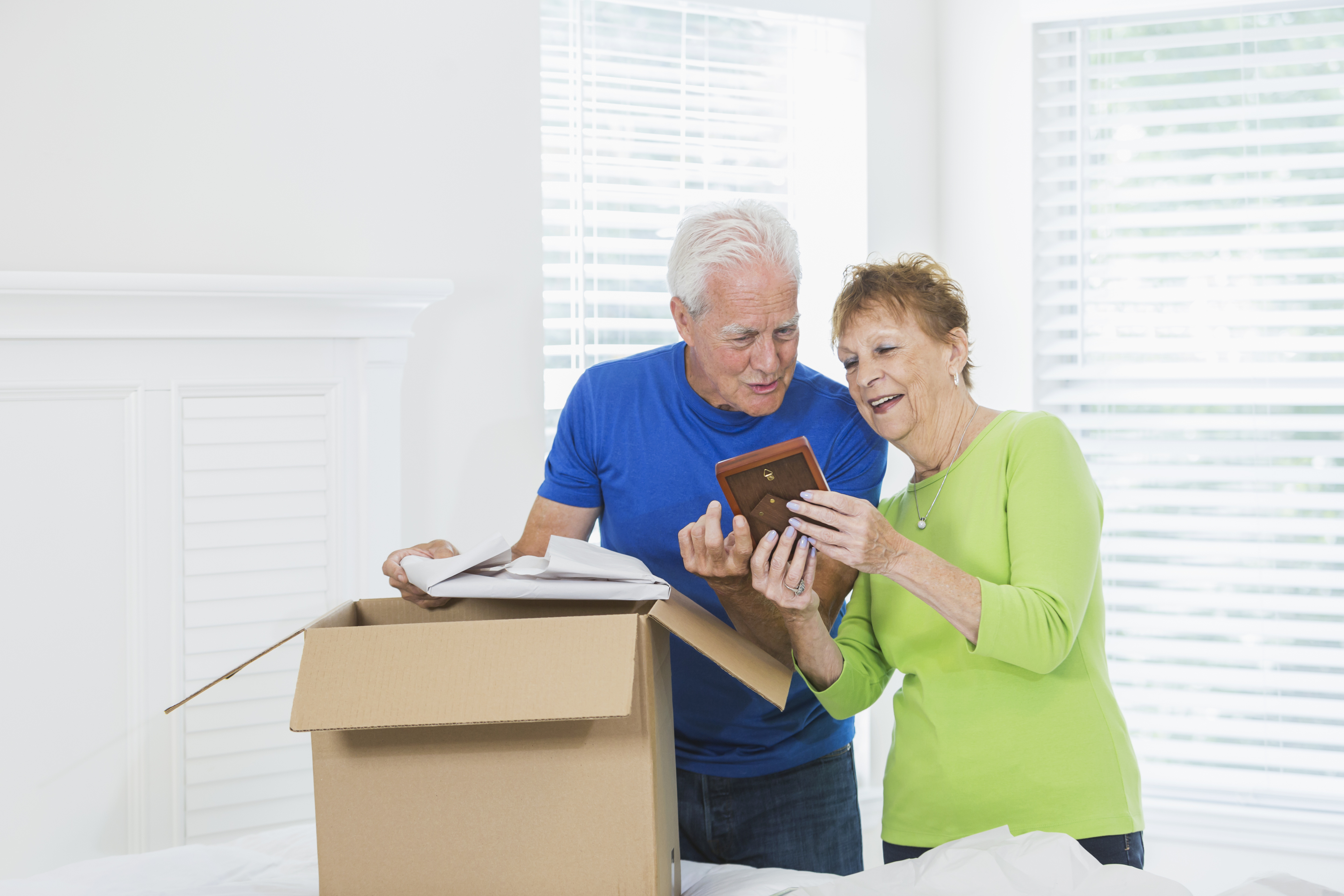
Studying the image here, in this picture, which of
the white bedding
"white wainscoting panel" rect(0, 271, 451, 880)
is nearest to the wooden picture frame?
the white bedding

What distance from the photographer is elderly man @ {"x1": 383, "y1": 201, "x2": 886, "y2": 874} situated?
4.35ft

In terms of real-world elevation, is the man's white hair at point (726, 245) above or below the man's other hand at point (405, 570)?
above

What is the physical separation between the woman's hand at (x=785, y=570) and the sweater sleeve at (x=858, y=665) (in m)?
0.13

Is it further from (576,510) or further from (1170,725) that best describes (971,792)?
(1170,725)

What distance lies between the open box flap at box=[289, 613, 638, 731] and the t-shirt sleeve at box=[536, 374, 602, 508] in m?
0.55

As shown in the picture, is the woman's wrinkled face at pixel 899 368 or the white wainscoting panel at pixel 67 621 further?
the white wainscoting panel at pixel 67 621

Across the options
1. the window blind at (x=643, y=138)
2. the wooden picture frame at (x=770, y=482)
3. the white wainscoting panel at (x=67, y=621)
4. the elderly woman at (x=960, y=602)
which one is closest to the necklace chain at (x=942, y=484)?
the elderly woman at (x=960, y=602)

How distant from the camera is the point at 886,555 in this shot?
1.06 m

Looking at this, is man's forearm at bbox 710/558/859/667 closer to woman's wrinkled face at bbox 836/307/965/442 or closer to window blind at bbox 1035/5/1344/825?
woman's wrinkled face at bbox 836/307/965/442

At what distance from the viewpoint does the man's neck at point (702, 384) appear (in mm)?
1405

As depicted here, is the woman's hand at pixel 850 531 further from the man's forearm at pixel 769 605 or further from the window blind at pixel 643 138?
the window blind at pixel 643 138

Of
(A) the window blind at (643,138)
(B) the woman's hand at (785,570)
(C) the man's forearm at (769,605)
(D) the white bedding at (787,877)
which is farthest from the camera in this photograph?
(A) the window blind at (643,138)

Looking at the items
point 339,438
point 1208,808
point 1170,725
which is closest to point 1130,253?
point 1170,725

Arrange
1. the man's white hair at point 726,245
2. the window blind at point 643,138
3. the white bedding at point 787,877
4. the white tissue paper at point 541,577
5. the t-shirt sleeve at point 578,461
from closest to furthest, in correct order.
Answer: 1. the white bedding at point 787,877
2. the white tissue paper at point 541,577
3. the man's white hair at point 726,245
4. the t-shirt sleeve at point 578,461
5. the window blind at point 643,138
